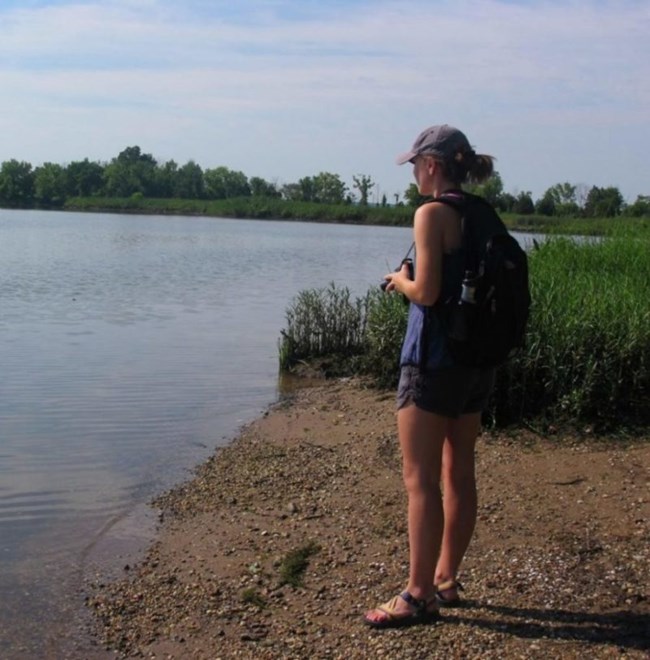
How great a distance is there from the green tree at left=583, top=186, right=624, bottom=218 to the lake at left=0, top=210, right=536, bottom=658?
6140 millimetres

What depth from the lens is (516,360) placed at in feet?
24.7

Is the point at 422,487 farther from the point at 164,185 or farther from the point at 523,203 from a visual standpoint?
the point at 164,185

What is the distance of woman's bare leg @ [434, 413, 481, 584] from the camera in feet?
14.0

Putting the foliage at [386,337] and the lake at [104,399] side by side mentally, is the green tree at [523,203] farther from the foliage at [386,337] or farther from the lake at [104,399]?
the foliage at [386,337]

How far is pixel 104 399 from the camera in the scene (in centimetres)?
1090

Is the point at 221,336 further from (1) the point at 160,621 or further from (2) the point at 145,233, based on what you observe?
(2) the point at 145,233

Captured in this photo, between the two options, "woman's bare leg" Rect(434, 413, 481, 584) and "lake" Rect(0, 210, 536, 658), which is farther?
"lake" Rect(0, 210, 536, 658)

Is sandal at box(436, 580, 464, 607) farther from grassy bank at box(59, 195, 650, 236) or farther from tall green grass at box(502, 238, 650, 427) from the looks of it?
grassy bank at box(59, 195, 650, 236)

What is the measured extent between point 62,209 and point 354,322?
9188 cm

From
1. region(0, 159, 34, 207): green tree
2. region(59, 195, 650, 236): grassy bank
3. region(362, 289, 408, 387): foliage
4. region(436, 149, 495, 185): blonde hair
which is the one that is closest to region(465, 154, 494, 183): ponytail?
region(436, 149, 495, 185): blonde hair

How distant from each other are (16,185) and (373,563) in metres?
110

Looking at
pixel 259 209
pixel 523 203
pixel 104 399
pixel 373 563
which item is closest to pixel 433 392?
pixel 373 563

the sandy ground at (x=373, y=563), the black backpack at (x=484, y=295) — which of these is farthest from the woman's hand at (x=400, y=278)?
the sandy ground at (x=373, y=563)

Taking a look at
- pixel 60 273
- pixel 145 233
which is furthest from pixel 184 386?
pixel 145 233
